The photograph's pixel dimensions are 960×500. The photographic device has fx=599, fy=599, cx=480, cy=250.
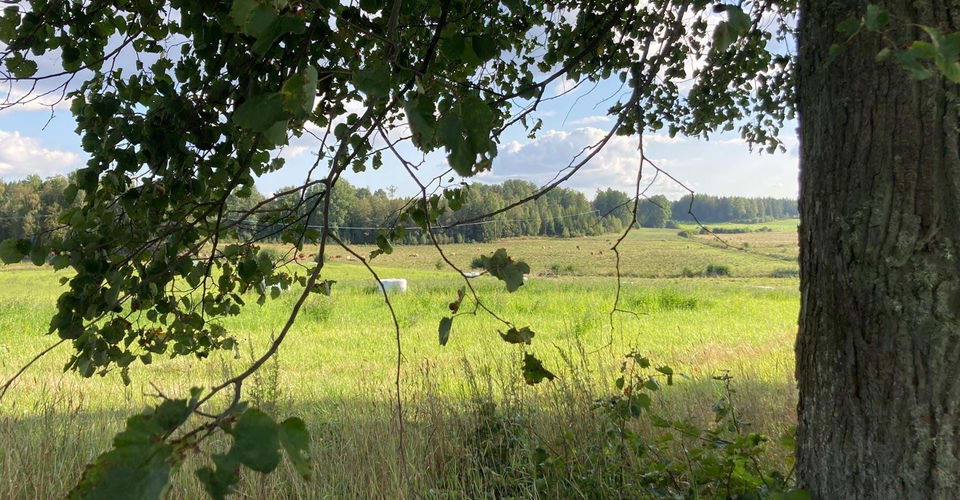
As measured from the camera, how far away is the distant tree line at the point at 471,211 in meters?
2.18

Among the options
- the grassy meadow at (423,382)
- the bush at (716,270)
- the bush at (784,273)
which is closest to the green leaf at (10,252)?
the grassy meadow at (423,382)

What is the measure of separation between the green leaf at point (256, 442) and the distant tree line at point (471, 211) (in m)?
0.78

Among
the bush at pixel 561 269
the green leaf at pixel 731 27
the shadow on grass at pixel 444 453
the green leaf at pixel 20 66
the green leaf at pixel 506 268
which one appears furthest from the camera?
the bush at pixel 561 269

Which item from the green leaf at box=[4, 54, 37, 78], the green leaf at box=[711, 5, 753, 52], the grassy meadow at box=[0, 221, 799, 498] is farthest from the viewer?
the grassy meadow at box=[0, 221, 799, 498]

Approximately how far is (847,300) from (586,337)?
9.75 m

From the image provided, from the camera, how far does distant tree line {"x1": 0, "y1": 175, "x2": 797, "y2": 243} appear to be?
85.8 inches

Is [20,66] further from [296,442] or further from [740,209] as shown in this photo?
[740,209]

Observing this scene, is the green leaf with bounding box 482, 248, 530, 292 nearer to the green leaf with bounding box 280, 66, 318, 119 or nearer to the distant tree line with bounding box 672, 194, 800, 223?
the green leaf with bounding box 280, 66, 318, 119

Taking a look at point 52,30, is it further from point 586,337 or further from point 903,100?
point 586,337

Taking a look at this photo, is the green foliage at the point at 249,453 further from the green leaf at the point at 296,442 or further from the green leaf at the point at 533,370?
the green leaf at the point at 533,370

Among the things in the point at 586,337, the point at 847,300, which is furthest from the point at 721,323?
the point at 847,300

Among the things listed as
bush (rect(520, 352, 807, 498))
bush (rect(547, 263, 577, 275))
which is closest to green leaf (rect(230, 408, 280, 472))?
bush (rect(520, 352, 807, 498))

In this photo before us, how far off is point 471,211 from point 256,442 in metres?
10.1

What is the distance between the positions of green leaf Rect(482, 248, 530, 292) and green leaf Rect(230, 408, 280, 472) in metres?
0.61
